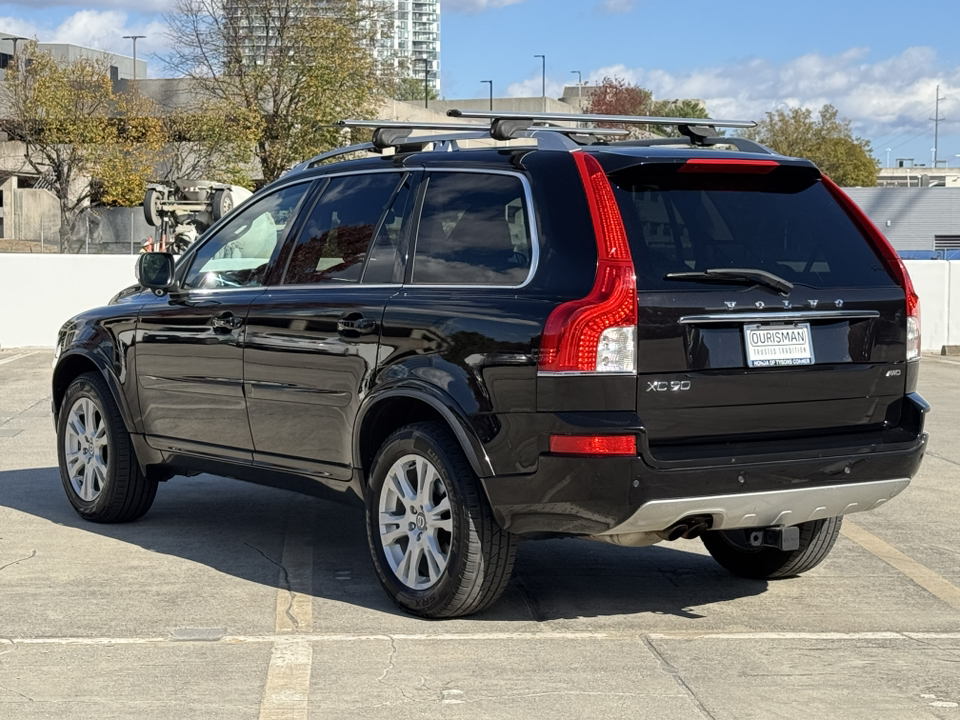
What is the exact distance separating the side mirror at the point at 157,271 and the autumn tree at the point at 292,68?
38578 millimetres

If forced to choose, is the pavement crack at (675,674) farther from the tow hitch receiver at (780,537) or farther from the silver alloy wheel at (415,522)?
the silver alloy wheel at (415,522)

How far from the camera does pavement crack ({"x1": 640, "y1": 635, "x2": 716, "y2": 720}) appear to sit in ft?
15.4

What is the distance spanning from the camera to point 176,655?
5.30 metres

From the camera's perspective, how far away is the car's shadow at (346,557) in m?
6.23

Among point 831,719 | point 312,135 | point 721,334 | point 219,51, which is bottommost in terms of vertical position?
point 831,719

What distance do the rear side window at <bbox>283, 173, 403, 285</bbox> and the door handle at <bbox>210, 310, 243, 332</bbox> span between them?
0.33 metres

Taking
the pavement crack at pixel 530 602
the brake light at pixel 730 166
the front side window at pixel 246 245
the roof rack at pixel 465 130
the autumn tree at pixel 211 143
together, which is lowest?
the pavement crack at pixel 530 602

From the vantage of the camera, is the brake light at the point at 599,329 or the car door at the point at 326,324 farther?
the car door at the point at 326,324

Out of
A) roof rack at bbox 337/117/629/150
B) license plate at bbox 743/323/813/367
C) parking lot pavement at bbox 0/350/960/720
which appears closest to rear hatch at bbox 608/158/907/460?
license plate at bbox 743/323/813/367

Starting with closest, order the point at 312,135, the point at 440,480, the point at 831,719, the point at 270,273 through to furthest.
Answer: the point at 831,719, the point at 440,480, the point at 270,273, the point at 312,135

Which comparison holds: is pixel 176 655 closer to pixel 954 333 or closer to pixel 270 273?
pixel 270 273

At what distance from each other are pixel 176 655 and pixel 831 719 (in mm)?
2246

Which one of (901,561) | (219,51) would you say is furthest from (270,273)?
(219,51)

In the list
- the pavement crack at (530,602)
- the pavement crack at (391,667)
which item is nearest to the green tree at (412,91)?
the pavement crack at (530,602)
